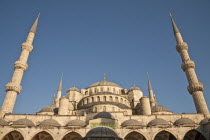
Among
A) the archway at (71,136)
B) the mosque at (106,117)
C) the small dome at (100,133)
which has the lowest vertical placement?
the small dome at (100,133)

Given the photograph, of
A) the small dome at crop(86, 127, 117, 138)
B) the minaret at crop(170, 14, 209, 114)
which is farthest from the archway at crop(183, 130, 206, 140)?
the small dome at crop(86, 127, 117, 138)

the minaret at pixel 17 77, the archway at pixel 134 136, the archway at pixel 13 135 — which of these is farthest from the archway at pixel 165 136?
the minaret at pixel 17 77

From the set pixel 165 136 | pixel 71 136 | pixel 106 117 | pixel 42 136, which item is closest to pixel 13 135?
pixel 42 136

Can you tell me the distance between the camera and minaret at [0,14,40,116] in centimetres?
2461

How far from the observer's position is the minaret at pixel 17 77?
2461cm

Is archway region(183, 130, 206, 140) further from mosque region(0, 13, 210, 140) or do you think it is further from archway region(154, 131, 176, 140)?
archway region(154, 131, 176, 140)

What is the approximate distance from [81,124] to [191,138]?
12.9 metres

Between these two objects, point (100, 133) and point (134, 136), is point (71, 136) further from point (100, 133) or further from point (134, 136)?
point (100, 133)

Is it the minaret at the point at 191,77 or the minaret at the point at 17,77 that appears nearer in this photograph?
the minaret at the point at 17,77

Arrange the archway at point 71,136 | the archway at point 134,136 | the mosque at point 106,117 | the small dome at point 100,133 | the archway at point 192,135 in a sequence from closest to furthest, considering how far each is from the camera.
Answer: the small dome at point 100,133, the mosque at point 106,117, the archway at point 71,136, the archway at point 134,136, the archway at point 192,135

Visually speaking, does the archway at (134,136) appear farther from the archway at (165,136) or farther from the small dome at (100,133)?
the small dome at (100,133)

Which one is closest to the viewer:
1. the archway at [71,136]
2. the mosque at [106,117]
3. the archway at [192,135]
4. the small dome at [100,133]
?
the small dome at [100,133]

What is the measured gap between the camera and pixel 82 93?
34031 millimetres

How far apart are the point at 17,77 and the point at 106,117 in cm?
1460
